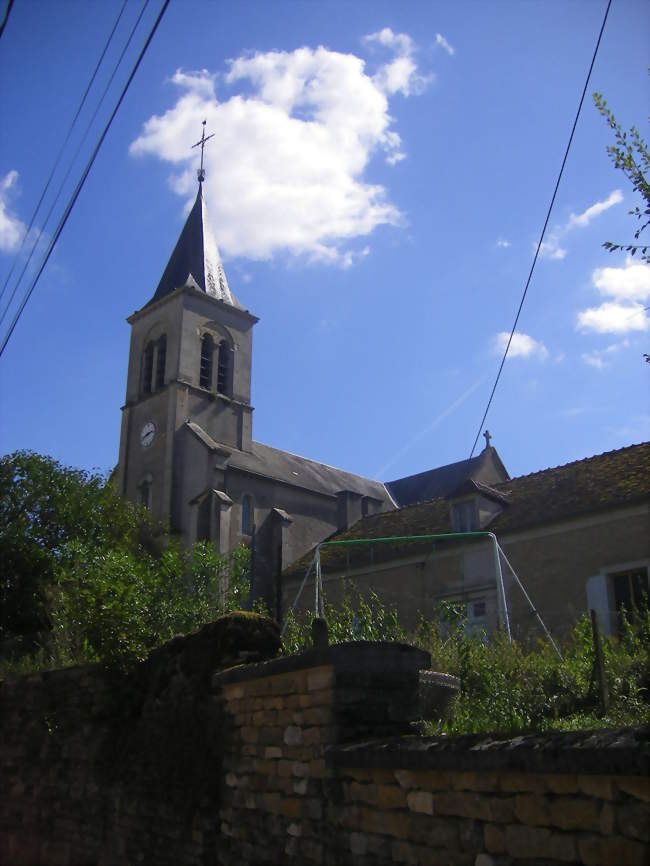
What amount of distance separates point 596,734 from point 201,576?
13865mm

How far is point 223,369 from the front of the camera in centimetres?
3594

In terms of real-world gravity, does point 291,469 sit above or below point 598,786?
above

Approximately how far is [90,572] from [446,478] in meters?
26.0

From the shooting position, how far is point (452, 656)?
7977mm

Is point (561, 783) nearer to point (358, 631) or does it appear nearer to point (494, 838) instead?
point (494, 838)

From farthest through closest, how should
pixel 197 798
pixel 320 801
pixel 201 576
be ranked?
1. pixel 201 576
2. pixel 197 798
3. pixel 320 801

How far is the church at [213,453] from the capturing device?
3006cm

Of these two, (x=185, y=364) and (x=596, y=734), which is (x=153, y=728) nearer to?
(x=596, y=734)

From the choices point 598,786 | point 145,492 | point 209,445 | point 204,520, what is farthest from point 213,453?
point 598,786

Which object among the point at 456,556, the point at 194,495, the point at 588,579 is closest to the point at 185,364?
the point at 194,495

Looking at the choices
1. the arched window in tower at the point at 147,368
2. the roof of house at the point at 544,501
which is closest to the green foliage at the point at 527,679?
the roof of house at the point at 544,501

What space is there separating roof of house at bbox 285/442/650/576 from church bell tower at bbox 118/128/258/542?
936 centimetres

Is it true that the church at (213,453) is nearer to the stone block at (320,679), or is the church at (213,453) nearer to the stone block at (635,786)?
the stone block at (320,679)

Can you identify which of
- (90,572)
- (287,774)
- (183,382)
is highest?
(183,382)
